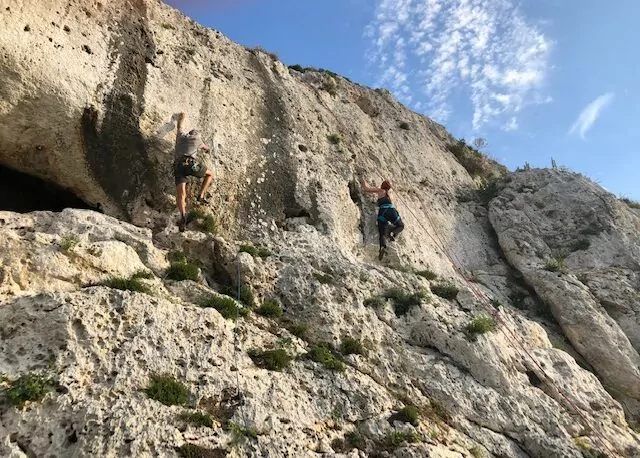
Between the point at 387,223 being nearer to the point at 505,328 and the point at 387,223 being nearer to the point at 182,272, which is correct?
the point at 505,328

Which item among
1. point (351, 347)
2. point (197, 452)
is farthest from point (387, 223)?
point (197, 452)

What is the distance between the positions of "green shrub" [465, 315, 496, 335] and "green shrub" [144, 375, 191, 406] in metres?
7.85

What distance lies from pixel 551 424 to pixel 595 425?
1.66 m

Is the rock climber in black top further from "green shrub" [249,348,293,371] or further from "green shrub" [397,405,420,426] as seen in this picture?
"green shrub" [397,405,420,426]

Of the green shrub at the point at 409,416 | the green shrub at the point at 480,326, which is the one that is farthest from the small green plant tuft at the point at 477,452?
the green shrub at the point at 480,326

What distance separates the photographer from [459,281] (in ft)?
61.7

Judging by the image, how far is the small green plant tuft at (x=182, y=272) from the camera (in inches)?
500

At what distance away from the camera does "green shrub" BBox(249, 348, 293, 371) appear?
35.8 feet

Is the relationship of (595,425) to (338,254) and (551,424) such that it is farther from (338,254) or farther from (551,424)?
(338,254)

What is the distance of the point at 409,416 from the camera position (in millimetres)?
10797

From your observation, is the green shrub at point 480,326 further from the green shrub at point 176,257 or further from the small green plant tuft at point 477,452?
the green shrub at point 176,257

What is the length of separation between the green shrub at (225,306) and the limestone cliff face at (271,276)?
266mm

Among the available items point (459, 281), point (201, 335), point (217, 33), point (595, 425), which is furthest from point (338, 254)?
point (217, 33)

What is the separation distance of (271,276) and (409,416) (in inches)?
196
